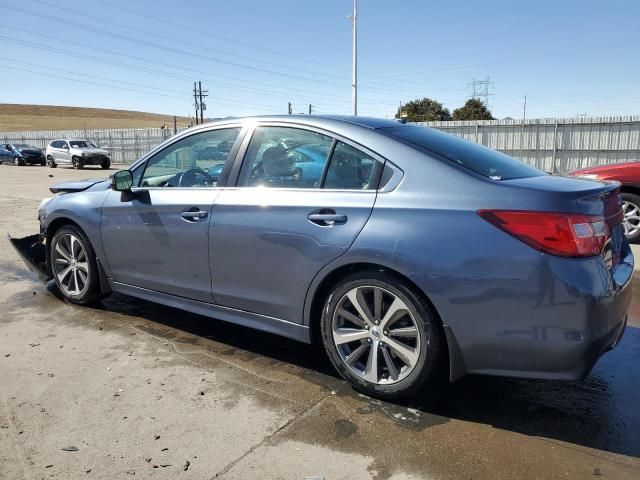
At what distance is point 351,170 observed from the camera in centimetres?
322

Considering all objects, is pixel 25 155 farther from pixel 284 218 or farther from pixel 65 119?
pixel 65 119

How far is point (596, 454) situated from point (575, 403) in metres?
0.56

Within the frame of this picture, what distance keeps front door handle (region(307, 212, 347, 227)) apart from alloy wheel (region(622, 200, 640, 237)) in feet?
20.3

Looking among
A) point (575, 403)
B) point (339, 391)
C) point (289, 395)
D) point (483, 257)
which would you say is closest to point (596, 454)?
point (575, 403)

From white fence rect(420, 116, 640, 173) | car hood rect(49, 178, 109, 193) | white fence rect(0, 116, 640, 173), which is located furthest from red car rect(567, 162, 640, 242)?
A: white fence rect(420, 116, 640, 173)

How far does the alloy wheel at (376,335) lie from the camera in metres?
2.99

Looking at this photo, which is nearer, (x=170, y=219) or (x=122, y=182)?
(x=170, y=219)

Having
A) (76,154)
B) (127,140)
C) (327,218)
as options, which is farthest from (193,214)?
(127,140)

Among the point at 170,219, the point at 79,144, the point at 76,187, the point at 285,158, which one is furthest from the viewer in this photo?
the point at 79,144

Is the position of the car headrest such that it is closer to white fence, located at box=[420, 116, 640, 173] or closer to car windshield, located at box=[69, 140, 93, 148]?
white fence, located at box=[420, 116, 640, 173]

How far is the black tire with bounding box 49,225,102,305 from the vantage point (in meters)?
4.68

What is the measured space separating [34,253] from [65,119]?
10210 centimetres

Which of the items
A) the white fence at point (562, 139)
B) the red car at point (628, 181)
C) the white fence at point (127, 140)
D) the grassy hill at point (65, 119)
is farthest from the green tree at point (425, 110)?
the red car at point (628, 181)

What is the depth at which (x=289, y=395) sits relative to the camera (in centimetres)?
325
